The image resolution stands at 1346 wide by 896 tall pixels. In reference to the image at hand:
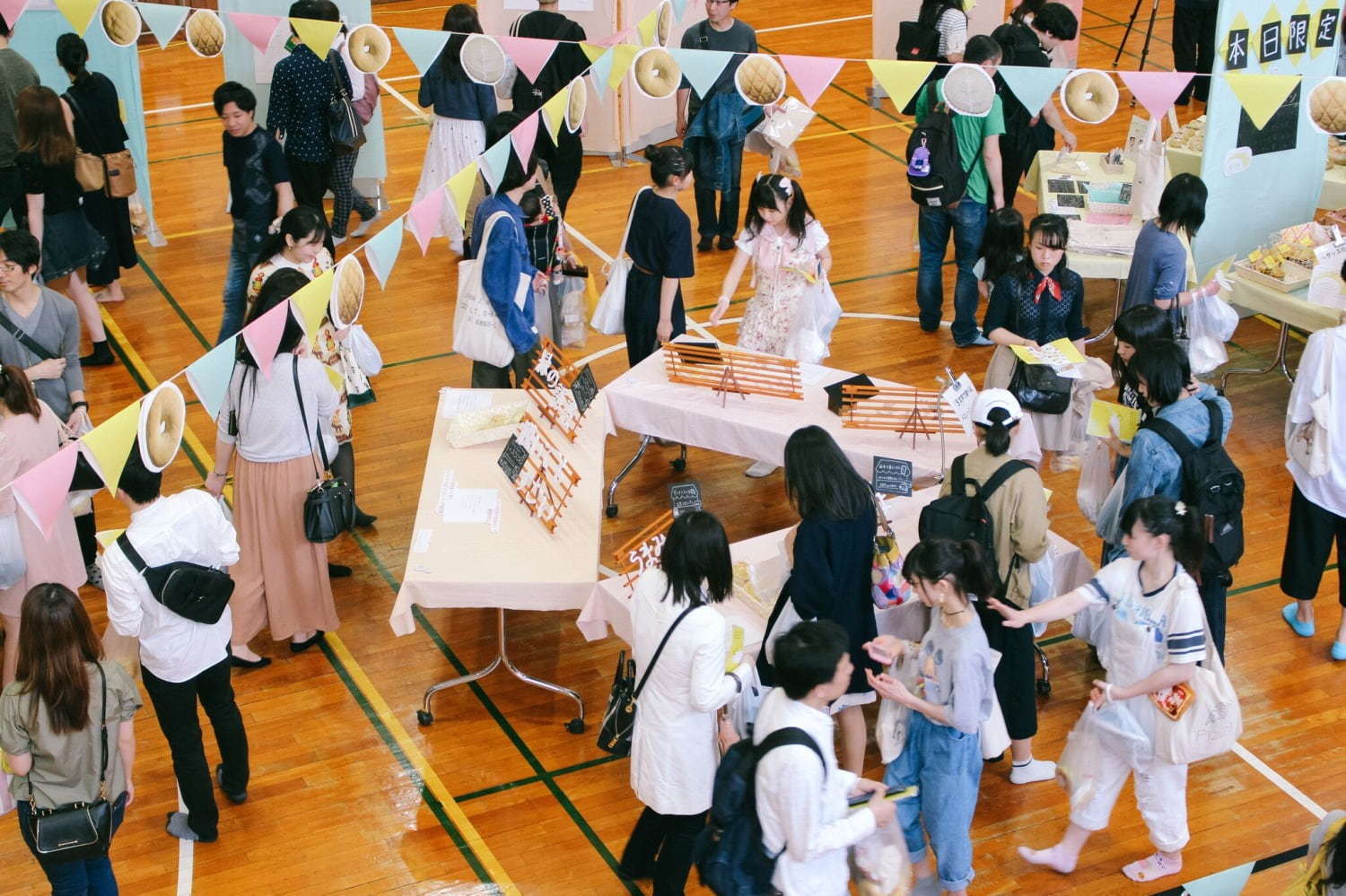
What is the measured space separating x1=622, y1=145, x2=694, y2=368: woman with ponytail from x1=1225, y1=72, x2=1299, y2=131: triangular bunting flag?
265 cm

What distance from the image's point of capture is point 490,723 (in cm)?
625

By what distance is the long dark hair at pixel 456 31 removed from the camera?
9080 millimetres

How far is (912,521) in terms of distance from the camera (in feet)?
20.5

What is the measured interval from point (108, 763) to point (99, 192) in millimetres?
5403

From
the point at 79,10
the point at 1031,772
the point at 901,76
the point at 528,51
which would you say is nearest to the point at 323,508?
the point at 528,51

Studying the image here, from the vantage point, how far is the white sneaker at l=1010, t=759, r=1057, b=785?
588 cm

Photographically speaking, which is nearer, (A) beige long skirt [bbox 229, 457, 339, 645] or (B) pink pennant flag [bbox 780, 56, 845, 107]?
(A) beige long skirt [bbox 229, 457, 339, 645]

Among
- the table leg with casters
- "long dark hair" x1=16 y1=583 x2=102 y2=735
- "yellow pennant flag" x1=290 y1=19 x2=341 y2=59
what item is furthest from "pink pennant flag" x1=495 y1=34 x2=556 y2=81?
"long dark hair" x1=16 y1=583 x2=102 y2=735

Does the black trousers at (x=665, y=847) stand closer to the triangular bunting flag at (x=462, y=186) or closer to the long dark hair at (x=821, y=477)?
the long dark hair at (x=821, y=477)

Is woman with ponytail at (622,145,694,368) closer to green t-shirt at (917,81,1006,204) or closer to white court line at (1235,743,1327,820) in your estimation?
green t-shirt at (917,81,1006,204)

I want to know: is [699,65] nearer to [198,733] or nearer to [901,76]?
[901,76]

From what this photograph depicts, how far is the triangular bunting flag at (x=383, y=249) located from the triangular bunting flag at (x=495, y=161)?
0.66 metres

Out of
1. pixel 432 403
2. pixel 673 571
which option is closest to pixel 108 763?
pixel 673 571

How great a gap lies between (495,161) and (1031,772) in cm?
353
